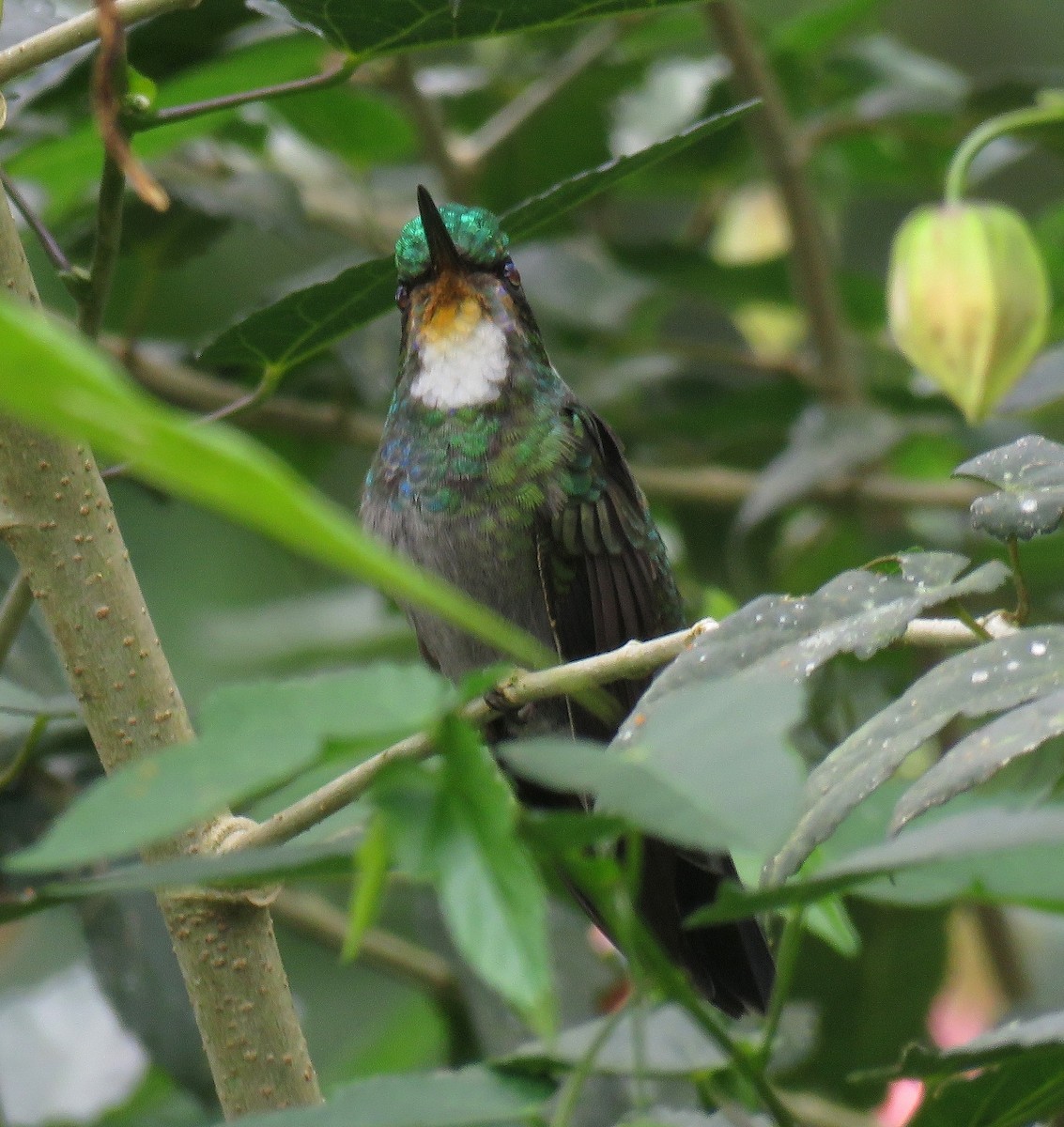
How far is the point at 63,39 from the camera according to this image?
1.20m

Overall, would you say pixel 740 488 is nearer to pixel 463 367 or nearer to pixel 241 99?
pixel 463 367

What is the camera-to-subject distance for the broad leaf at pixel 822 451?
2449 millimetres

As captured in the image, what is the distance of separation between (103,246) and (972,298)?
115 cm

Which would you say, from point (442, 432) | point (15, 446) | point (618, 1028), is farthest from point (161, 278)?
point (618, 1028)

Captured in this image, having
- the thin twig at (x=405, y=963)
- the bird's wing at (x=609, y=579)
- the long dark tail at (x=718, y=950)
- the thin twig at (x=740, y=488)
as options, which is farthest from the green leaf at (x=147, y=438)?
the thin twig at (x=740, y=488)

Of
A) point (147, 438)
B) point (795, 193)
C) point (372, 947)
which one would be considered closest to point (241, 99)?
point (147, 438)

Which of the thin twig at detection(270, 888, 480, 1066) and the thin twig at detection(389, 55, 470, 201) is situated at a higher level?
the thin twig at detection(389, 55, 470, 201)

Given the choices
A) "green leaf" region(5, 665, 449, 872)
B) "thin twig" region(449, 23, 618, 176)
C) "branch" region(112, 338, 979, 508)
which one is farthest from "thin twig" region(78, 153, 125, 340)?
"thin twig" region(449, 23, 618, 176)

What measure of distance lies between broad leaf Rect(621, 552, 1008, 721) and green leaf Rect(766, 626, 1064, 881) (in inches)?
2.1

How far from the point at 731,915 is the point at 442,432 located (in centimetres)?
150

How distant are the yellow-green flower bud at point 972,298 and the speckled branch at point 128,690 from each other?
1.20 metres

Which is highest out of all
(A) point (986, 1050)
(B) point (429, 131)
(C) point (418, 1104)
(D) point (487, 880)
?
(B) point (429, 131)

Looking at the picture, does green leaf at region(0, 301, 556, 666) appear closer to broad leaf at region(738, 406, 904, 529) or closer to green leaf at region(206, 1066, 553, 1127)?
green leaf at region(206, 1066, 553, 1127)

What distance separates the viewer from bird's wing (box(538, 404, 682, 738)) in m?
2.10
